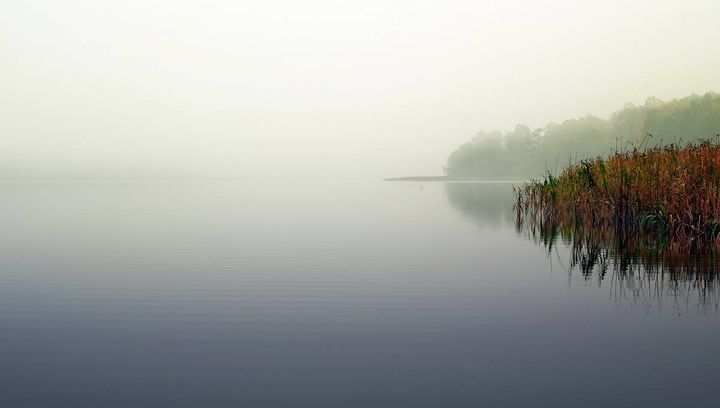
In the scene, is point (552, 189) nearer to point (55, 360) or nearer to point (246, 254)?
point (246, 254)

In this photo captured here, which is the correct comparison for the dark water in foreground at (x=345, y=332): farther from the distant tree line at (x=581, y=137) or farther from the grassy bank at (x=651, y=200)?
the distant tree line at (x=581, y=137)

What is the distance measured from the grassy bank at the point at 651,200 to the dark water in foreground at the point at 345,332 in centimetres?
402

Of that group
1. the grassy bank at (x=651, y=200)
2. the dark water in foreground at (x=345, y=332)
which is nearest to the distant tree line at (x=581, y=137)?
the grassy bank at (x=651, y=200)

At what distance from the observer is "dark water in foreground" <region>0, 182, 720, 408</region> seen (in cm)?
608

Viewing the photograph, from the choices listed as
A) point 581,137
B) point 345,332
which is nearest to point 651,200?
point 345,332

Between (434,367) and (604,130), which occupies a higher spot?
(604,130)

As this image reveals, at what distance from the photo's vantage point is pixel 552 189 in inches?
958

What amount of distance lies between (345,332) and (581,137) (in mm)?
128268

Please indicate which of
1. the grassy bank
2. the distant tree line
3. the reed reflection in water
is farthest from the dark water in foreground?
the distant tree line

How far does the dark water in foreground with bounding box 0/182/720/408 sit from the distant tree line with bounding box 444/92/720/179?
5585 cm

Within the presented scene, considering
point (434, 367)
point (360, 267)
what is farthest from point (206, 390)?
point (360, 267)

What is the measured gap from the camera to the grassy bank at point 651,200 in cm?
1639

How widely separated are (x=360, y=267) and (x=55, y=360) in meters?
8.01

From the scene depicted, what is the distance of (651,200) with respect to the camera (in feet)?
61.3
